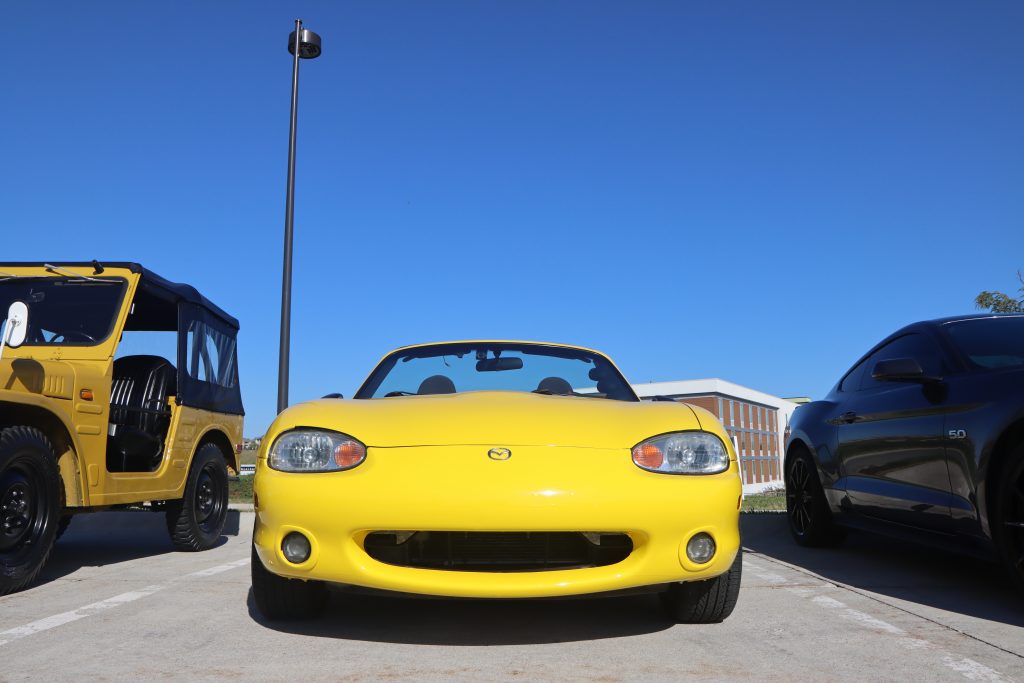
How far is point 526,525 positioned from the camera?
3039 millimetres

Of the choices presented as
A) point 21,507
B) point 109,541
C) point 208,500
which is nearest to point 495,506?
point 21,507

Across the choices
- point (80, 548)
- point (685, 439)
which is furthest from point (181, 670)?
point (80, 548)

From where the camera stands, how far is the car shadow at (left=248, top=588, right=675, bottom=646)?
331 centimetres

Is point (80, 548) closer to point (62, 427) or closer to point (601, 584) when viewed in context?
point (62, 427)

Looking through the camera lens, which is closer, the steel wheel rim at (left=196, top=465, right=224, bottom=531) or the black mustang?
the black mustang

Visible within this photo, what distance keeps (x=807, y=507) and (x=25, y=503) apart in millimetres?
5008

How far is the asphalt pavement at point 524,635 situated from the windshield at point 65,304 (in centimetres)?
168

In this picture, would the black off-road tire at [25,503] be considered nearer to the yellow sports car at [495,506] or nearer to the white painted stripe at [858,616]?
the yellow sports car at [495,506]

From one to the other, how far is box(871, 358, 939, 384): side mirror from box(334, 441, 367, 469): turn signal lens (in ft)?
9.16

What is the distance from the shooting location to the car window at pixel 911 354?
15.4 feet

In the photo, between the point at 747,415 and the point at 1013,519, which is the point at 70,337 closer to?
the point at 1013,519

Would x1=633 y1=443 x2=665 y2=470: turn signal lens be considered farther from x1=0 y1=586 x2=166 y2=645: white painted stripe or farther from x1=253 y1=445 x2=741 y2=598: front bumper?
x1=0 y1=586 x2=166 y2=645: white painted stripe

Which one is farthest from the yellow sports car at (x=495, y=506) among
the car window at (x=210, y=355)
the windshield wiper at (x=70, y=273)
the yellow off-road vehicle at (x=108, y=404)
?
the car window at (x=210, y=355)

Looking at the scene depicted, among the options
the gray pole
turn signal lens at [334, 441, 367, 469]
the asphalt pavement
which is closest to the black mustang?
the asphalt pavement
